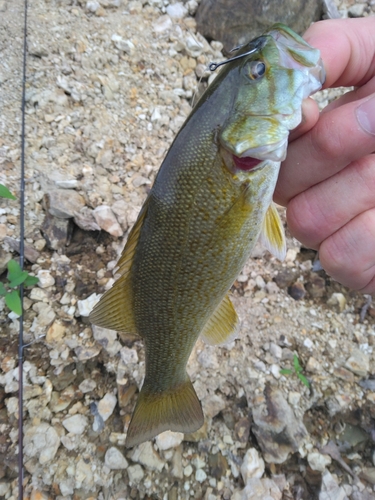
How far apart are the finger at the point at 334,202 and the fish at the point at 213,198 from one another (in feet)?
0.68

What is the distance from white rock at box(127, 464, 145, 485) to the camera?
203 centimetres

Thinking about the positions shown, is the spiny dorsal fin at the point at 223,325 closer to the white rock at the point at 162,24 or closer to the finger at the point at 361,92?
the finger at the point at 361,92

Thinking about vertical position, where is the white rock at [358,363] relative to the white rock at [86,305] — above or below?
above

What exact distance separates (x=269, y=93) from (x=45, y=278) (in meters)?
1.85

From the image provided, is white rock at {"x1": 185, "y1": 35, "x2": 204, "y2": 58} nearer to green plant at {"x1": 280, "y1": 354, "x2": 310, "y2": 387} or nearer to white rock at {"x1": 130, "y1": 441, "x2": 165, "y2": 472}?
green plant at {"x1": 280, "y1": 354, "x2": 310, "y2": 387}

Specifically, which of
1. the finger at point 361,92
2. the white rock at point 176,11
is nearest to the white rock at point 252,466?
the finger at point 361,92

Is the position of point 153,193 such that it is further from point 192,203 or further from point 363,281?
point 363,281

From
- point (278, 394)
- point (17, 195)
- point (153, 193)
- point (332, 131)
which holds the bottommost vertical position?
point (278, 394)

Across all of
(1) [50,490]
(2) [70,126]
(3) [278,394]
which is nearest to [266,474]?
(3) [278,394]

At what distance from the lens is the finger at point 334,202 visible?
5.10 ft

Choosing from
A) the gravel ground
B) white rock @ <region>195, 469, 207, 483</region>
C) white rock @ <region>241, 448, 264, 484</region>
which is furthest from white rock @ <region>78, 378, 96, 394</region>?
white rock @ <region>241, 448, 264, 484</region>

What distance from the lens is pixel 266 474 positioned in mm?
2115

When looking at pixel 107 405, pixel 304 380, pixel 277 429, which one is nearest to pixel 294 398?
pixel 304 380

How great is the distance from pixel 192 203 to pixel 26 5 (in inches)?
136
